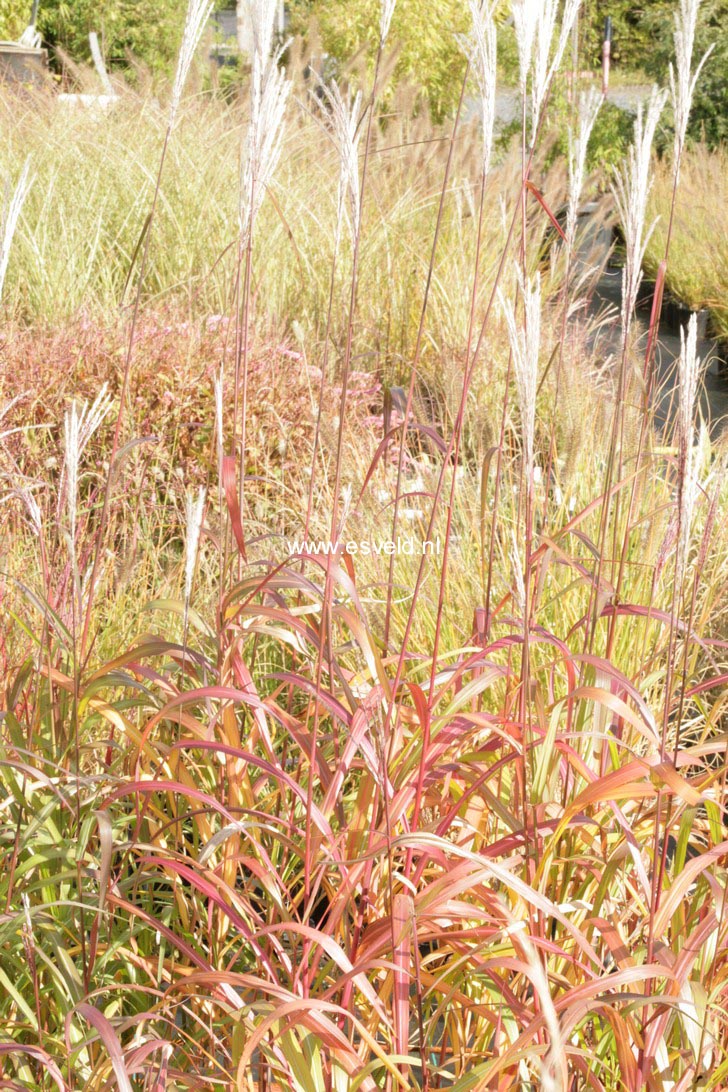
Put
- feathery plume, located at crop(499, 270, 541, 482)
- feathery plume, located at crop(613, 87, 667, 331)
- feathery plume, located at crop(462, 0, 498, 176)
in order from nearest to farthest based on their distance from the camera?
feathery plume, located at crop(499, 270, 541, 482) < feathery plume, located at crop(462, 0, 498, 176) < feathery plume, located at crop(613, 87, 667, 331)

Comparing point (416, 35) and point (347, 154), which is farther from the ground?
point (416, 35)

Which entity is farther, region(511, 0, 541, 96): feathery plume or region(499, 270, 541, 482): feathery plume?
region(511, 0, 541, 96): feathery plume

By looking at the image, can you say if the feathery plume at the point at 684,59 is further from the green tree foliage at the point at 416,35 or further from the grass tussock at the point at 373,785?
the green tree foliage at the point at 416,35

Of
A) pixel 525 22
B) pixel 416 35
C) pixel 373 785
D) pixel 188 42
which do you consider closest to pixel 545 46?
pixel 525 22

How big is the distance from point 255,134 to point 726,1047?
4.34 feet

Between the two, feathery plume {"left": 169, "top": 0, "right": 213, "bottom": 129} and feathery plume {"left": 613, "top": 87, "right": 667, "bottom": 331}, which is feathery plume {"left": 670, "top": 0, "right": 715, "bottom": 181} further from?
feathery plume {"left": 169, "top": 0, "right": 213, "bottom": 129}

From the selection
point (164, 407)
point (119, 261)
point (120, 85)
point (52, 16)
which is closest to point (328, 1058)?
point (164, 407)

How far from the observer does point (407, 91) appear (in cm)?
607

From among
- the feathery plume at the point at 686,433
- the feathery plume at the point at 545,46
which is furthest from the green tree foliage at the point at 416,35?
the feathery plume at the point at 686,433

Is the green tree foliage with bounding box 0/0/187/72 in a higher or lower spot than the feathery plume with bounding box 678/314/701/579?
higher

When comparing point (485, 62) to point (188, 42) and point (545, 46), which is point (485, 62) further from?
point (188, 42)

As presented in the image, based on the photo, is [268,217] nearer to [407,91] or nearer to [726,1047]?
[407,91]

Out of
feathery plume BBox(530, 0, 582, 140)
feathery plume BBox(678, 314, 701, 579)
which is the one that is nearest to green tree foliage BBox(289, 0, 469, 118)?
feathery plume BBox(530, 0, 582, 140)

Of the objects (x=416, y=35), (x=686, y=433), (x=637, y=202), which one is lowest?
(x=686, y=433)
